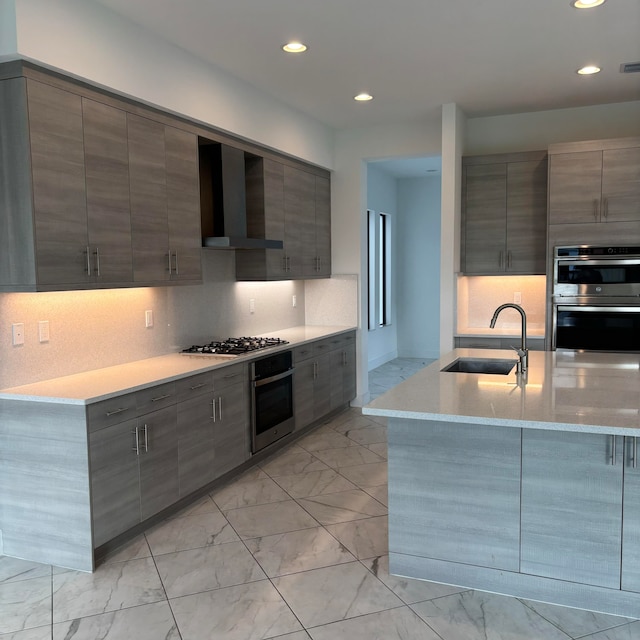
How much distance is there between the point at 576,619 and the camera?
2.58m

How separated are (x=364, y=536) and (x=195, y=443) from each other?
1.18 m

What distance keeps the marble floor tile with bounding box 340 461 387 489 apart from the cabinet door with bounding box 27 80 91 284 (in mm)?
2249

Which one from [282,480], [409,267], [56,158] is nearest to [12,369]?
[56,158]

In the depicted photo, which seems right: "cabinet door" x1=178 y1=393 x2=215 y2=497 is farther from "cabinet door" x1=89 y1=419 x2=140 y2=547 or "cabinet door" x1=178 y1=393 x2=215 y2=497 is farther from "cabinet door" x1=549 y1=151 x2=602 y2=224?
"cabinet door" x1=549 y1=151 x2=602 y2=224

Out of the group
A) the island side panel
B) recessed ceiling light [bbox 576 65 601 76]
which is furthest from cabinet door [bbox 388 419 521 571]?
recessed ceiling light [bbox 576 65 601 76]

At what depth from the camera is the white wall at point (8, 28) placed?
283cm

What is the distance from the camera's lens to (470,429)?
2773 millimetres

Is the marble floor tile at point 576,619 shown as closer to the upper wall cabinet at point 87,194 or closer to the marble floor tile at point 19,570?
the marble floor tile at point 19,570

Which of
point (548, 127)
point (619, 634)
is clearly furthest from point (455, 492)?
point (548, 127)

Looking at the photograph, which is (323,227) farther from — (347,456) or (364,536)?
(364,536)

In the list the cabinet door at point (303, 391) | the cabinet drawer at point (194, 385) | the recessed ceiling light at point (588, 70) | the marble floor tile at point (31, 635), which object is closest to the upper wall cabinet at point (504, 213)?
the recessed ceiling light at point (588, 70)

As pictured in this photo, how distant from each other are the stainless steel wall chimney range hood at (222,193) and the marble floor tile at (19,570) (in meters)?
2.35

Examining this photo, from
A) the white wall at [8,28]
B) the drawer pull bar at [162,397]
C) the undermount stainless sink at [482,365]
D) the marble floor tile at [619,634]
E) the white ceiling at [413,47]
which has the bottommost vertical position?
the marble floor tile at [619,634]

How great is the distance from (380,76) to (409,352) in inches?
233
